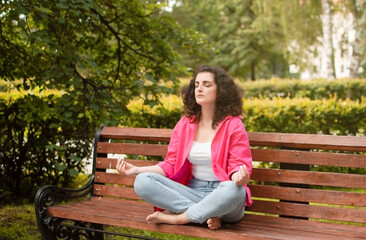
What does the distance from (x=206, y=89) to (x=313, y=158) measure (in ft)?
2.78

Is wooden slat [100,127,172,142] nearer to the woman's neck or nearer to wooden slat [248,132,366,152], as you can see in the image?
the woman's neck

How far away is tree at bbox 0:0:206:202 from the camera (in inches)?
165

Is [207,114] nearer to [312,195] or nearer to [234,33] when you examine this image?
[312,195]

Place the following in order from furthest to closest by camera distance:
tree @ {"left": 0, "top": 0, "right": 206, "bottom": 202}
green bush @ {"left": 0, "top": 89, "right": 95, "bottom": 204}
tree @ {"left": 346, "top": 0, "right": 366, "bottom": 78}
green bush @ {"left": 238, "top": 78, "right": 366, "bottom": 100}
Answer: tree @ {"left": 346, "top": 0, "right": 366, "bottom": 78}, green bush @ {"left": 238, "top": 78, "right": 366, "bottom": 100}, green bush @ {"left": 0, "top": 89, "right": 95, "bottom": 204}, tree @ {"left": 0, "top": 0, "right": 206, "bottom": 202}

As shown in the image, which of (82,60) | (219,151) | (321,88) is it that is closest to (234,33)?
(321,88)

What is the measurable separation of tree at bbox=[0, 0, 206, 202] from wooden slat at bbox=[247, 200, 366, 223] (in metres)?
1.73

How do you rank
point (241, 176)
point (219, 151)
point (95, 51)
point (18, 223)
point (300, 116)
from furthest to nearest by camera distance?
point (300, 116) → point (95, 51) → point (18, 223) → point (219, 151) → point (241, 176)

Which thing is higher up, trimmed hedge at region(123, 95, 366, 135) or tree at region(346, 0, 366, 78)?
tree at region(346, 0, 366, 78)

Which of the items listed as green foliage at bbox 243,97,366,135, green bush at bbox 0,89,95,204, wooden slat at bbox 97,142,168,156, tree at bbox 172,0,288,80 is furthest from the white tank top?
tree at bbox 172,0,288,80

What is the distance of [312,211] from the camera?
294 cm

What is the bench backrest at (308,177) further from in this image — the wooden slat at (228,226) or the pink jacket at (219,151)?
the pink jacket at (219,151)

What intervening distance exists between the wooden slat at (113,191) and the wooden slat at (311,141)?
1.08 m

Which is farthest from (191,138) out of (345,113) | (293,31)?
(293,31)

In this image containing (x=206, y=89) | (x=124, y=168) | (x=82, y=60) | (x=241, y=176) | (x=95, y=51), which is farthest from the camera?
(x=95, y=51)
